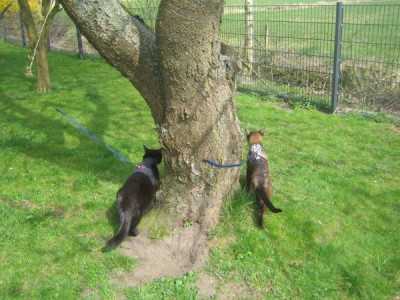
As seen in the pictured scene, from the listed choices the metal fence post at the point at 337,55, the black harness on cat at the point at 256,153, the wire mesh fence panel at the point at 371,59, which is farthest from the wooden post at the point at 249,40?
the black harness on cat at the point at 256,153

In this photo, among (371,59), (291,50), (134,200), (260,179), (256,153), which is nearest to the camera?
(134,200)

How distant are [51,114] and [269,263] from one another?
5.91 m

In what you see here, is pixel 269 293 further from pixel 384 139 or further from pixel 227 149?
pixel 384 139

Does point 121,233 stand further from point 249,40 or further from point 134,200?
point 249,40

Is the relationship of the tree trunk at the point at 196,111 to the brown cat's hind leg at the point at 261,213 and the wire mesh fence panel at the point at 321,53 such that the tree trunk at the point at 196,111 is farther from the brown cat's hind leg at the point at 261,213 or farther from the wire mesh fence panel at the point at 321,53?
the wire mesh fence panel at the point at 321,53

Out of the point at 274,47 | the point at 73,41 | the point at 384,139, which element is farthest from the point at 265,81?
the point at 73,41

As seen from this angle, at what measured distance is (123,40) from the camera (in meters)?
3.68

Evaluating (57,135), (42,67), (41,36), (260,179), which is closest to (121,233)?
(260,179)

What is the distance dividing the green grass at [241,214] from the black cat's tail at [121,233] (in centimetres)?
17

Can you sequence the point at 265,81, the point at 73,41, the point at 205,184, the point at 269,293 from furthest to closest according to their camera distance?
the point at 73,41 < the point at 265,81 < the point at 205,184 < the point at 269,293

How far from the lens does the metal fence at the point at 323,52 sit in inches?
301

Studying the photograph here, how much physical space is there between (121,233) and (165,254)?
470mm

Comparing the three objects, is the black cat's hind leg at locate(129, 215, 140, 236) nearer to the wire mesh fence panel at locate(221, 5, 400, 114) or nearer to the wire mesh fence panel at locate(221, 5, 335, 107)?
the wire mesh fence panel at locate(221, 5, 400, 114)

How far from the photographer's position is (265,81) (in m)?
9.58
